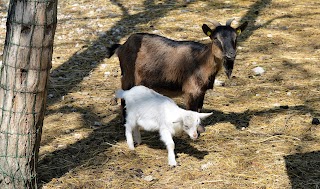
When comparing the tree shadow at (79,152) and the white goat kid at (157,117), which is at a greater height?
the white goat kid at (157,117)

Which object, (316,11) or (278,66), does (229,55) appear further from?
(316,11)

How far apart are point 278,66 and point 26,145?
4.76 metres

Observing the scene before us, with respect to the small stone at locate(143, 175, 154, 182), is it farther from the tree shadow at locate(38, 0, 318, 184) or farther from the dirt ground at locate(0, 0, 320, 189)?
the tree shadow at locate(38, 0, 318, 184)

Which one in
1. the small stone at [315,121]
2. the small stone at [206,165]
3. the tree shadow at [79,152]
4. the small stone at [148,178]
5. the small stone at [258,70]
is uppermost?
the small stone at [315,121]

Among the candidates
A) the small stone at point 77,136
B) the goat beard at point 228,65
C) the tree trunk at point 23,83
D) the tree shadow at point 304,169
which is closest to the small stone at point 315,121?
the tree shadow at point 304,169

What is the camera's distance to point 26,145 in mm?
4574

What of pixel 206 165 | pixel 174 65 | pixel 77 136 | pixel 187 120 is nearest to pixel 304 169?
pixel 206 165

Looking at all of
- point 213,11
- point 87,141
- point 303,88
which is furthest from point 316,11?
point 87,141

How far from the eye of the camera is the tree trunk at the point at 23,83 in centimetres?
423

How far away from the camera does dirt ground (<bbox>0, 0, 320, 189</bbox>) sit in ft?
16.8

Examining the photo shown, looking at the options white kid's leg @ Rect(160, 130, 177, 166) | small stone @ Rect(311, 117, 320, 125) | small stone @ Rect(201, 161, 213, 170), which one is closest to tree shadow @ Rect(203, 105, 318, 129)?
small stone @ Rect(311, 117, 320, 125)

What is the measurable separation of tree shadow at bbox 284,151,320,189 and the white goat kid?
38.4 inches

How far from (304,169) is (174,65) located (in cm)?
197

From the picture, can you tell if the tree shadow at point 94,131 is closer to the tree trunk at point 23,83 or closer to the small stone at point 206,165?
the small stone at point 206,165
